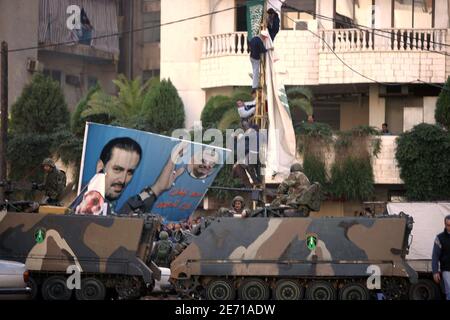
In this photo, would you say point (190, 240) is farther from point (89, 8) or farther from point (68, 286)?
point (89, 8)

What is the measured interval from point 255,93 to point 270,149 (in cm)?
156

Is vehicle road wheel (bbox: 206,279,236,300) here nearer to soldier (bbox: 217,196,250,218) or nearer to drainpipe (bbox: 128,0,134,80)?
soldier (bbox: 217,196,250,218)

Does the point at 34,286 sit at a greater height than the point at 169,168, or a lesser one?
lesser

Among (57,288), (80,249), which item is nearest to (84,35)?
(80,249)

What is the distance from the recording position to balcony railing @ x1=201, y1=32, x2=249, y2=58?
37656 millimetres

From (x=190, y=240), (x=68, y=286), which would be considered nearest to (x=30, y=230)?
(x=68, y=286)

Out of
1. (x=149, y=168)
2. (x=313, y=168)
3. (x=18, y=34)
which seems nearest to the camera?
(x=149, y=168)

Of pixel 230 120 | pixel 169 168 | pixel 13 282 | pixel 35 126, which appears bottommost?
pixel 13 282

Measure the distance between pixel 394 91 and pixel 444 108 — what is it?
274 cm

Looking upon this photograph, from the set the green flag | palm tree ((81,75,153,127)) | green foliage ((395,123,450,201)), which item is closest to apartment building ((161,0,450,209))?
green foliage ((395,123,450,201))

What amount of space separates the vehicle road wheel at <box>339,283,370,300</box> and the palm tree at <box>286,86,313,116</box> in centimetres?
1409

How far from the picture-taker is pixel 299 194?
22.7 meters

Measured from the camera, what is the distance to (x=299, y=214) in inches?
893

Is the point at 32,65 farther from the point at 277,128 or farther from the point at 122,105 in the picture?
the point at 277,128
